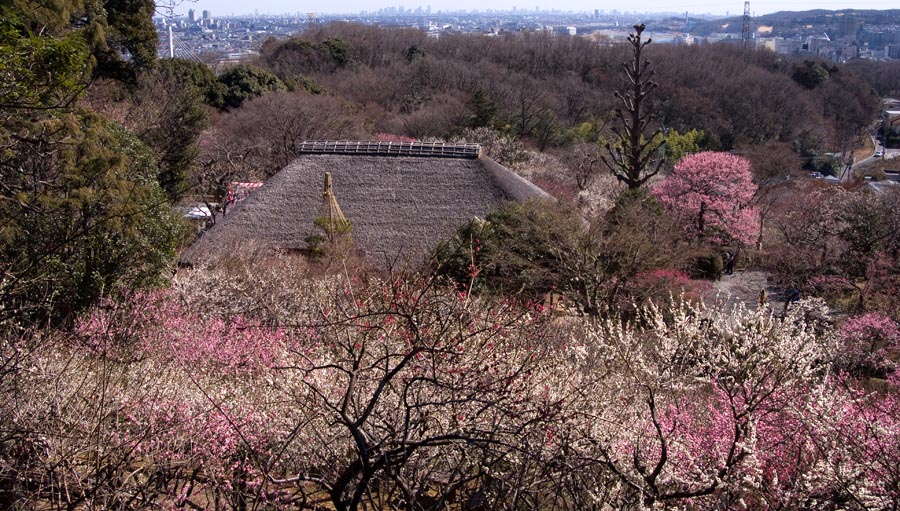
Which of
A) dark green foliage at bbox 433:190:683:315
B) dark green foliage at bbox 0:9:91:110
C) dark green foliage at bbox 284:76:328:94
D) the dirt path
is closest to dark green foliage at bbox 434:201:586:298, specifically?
dark green foliage at bbox 433:190:683:315

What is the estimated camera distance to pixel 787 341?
577 centimetres

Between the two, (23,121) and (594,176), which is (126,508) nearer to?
(23,121)

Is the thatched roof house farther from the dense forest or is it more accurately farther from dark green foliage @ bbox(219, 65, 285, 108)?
dark green foliage @ bbox(219, 65, 285, 108)

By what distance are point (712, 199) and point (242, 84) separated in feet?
59.6

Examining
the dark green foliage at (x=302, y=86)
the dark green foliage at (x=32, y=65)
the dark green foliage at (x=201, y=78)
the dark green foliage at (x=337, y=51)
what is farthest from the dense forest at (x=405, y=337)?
the dark green foliage at (x=337, y=51)

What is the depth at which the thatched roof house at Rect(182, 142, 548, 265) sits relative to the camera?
13.6 meters

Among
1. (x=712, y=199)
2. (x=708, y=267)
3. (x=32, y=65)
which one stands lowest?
(x=708, y=267)

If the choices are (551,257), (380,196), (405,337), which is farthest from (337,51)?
(405,337)

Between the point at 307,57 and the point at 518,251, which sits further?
the point at 307,57

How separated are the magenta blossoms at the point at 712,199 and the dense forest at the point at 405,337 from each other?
0.07m

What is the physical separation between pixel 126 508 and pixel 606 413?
2981mm

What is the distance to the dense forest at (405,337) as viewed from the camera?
14.3 ft

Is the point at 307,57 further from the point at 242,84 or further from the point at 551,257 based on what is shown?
the point at 551,257

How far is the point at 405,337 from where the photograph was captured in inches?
233
